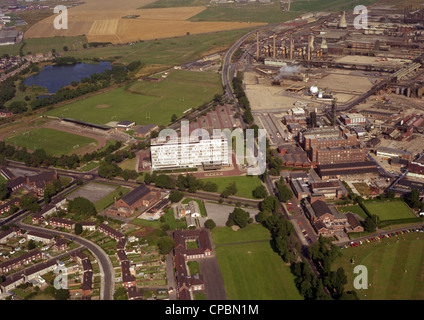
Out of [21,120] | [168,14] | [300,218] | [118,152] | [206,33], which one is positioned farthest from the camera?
[168,14]

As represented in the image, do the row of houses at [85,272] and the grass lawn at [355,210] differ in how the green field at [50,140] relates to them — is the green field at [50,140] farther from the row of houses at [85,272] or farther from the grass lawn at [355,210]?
the grass lawn at [355,210]

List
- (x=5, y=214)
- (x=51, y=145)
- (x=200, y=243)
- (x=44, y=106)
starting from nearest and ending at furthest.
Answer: (x=200, y=243) → (x=5, y=214) → (x=51, y=145) → (x=44, y=106)

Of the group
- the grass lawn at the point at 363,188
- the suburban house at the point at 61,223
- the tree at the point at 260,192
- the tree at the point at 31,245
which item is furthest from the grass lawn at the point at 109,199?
Answer: the grass lawn at the point at 363,188

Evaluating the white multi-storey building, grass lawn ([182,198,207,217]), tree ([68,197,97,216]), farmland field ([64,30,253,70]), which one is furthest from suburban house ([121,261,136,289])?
farmland field ([64,30,253,70])

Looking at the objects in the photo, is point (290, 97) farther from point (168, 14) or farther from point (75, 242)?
point (168, 14)

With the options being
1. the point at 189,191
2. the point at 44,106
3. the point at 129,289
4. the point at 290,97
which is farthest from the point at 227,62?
the point at 129,289

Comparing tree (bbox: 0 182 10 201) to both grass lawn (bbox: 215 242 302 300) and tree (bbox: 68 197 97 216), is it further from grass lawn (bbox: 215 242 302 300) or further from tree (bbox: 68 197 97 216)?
grass lawn (bbox: 215 242 302 300)

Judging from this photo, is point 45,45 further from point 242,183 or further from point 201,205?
point 201,205
